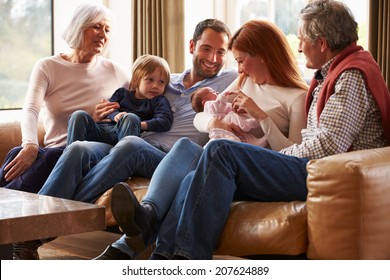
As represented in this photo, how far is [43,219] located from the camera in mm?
2420

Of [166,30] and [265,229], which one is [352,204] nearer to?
[265,229]

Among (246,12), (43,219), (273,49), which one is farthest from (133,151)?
(246,12)

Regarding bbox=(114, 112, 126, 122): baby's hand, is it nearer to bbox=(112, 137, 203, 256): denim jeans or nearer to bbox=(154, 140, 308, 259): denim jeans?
bbox=(112, 137, 203, 256): denim jeans

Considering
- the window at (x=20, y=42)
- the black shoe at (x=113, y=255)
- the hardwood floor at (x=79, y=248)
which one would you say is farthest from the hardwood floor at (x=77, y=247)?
the window at (x=20, y=42)

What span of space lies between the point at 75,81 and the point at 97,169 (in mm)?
760

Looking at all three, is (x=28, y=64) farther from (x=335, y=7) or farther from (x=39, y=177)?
(x=335, y=7)

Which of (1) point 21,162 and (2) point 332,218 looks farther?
(1) point 21,162

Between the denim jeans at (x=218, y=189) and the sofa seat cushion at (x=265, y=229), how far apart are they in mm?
46

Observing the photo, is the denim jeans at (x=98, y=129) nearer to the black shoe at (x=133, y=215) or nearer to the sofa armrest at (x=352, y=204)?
the black shoe at (x=133, y=215)

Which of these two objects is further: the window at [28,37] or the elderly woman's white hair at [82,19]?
the window at [28,37]

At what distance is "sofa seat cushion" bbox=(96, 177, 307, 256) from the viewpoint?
2.63m

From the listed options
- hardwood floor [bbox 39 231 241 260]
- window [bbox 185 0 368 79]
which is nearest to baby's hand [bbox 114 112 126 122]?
hardwood floor [bbox 39 231 241 260]

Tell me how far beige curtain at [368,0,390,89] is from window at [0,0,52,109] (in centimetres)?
290

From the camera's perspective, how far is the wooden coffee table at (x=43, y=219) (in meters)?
2.35
